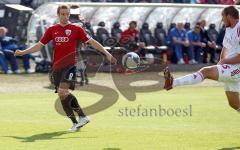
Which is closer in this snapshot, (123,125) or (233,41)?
(233,41)

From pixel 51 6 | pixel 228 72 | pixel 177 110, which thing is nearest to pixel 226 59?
pixel 228 72

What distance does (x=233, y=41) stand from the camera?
12.8 m

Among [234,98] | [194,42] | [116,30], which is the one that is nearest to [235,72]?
[234,98]

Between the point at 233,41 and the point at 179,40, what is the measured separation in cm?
1947

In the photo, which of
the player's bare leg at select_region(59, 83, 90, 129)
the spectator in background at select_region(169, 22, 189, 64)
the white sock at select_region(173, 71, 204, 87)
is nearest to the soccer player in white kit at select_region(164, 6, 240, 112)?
the white sock at select_region(173, 71, 204, 87)

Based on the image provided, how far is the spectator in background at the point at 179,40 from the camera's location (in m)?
32.2

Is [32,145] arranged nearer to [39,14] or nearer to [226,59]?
[226,59]

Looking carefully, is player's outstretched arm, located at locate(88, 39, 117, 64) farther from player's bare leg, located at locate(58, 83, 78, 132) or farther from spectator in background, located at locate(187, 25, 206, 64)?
spectator in background, located at locate(187, 25, 206, 64)

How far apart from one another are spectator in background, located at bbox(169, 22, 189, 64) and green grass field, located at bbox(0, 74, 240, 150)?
8876mm

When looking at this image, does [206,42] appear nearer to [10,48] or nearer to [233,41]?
[10,48]

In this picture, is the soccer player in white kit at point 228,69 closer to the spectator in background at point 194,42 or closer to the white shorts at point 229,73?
the white shorts at point 229,73

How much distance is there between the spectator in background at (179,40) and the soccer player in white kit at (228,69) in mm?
19040

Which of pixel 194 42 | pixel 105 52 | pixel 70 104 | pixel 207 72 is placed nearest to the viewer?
pixel 207 72

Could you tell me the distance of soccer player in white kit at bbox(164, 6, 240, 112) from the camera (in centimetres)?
1239
